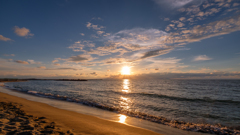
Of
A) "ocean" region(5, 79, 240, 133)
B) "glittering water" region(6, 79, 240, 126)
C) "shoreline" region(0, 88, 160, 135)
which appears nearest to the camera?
"shoreline" region(0, 88, 160, 135)

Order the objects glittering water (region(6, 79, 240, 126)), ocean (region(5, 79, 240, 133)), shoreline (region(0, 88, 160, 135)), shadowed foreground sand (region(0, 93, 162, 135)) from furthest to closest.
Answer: glittering water (region(6, 79, 240, 126)) < ocean (region(5, 79, 240, 133)) < shoreline (region(0, 88, 160, 135)) < shadowed foreground sand (region(0, 93, 162, 135))

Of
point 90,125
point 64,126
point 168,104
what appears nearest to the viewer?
point 64,126

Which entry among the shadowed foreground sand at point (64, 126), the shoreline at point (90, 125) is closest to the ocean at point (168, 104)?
the shoreline at point (90, 125)

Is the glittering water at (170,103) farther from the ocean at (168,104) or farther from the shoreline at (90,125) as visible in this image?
the shoreline at (90,125)

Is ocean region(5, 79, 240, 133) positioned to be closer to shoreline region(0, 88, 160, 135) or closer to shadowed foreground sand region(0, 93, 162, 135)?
shoreline region(0, 88, 160, 135)

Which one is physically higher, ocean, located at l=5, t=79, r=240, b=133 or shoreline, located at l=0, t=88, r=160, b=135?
shoreline, located at l=0, t=88, r=160, b=135

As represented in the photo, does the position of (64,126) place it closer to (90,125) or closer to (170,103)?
(90,125)

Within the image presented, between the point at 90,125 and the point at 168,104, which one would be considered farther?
the point at 168,104

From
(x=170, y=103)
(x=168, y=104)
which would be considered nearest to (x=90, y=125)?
(x=168, y=104)

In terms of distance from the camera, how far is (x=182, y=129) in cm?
835

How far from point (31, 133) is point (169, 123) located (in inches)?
372

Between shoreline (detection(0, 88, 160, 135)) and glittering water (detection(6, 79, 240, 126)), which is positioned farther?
glittering water (detection(6, 79, 240, 126))

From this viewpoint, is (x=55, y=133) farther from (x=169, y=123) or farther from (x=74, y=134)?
(x=169, y=123)

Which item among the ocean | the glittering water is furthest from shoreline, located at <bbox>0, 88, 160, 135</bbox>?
the glittering water
